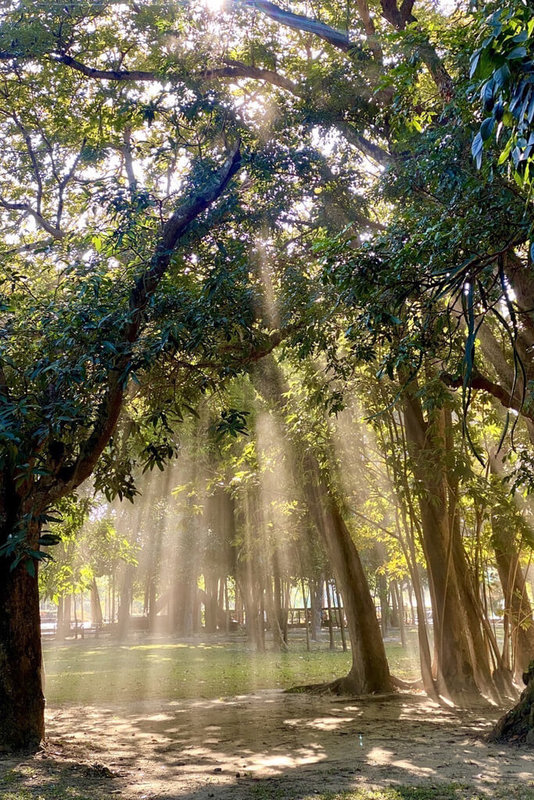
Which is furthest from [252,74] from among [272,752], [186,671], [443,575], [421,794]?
[186,671]

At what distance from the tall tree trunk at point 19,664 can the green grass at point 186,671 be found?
21.5 ft

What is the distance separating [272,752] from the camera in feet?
23.9

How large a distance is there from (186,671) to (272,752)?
11.9m

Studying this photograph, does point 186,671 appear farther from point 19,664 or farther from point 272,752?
point 19,664

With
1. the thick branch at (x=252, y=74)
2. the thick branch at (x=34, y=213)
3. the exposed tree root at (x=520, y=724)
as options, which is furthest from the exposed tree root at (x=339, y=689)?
the thick branch at (x=252, y=74)

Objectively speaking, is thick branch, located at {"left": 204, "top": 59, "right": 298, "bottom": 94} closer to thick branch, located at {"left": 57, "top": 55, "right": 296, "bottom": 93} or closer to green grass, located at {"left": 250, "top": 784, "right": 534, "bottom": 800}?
thick branch, located at {"left": 57, "top": 55, "right": 296, "bottom": 93}

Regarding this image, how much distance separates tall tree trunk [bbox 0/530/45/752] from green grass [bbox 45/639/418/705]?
656 cm

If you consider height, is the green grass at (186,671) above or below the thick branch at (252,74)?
below

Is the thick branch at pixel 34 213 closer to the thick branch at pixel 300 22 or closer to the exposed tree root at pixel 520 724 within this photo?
the thick branch at pixel 300 22

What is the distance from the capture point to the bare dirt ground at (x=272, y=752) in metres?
5.54

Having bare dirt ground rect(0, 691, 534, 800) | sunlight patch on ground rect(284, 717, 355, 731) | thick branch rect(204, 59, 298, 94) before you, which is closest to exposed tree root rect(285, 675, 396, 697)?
bare dirt ground rect(0, 691, 534, 800)

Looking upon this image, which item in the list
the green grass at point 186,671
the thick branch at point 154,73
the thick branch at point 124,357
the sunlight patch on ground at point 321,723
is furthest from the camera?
the green grass at point 186,671

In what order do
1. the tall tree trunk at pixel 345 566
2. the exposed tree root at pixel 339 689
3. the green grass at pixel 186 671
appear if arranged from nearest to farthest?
the exposed tree root at pixel 339 689, the tall tree trunk at pixel 345 566, the green grass at pixel 186 671

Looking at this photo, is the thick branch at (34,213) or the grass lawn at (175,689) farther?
the thick branch at (34,213)
